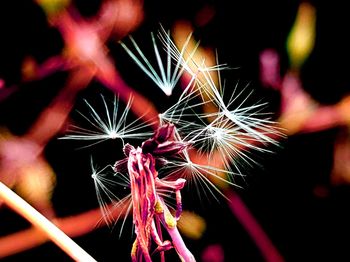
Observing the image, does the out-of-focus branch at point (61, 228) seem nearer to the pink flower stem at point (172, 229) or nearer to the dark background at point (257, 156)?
the dark background at point (257, 156)

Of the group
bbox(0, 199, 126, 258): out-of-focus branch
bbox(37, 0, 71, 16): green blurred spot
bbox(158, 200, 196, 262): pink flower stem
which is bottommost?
bbox(158, 200, 196, 262): pink flower stem

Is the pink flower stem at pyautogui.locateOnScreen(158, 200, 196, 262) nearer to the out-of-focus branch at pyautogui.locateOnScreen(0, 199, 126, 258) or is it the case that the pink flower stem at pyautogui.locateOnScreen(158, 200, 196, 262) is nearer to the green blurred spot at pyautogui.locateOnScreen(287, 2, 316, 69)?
the out-of-focus branch at pyautogui.locateOnScreen(0, 199, 126, 258)

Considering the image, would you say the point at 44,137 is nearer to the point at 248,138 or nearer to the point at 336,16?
the point at 248,138

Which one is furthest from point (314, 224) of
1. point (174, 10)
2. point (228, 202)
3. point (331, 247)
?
point (174, 10)

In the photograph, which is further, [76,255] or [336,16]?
[336,16]

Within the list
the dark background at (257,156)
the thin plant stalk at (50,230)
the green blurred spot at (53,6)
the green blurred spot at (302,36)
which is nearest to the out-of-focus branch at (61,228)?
the dark background at (257,156)

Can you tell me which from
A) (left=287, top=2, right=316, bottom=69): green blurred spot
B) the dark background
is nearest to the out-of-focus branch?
the dark background

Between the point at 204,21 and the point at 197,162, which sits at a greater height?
the point at 204,21
